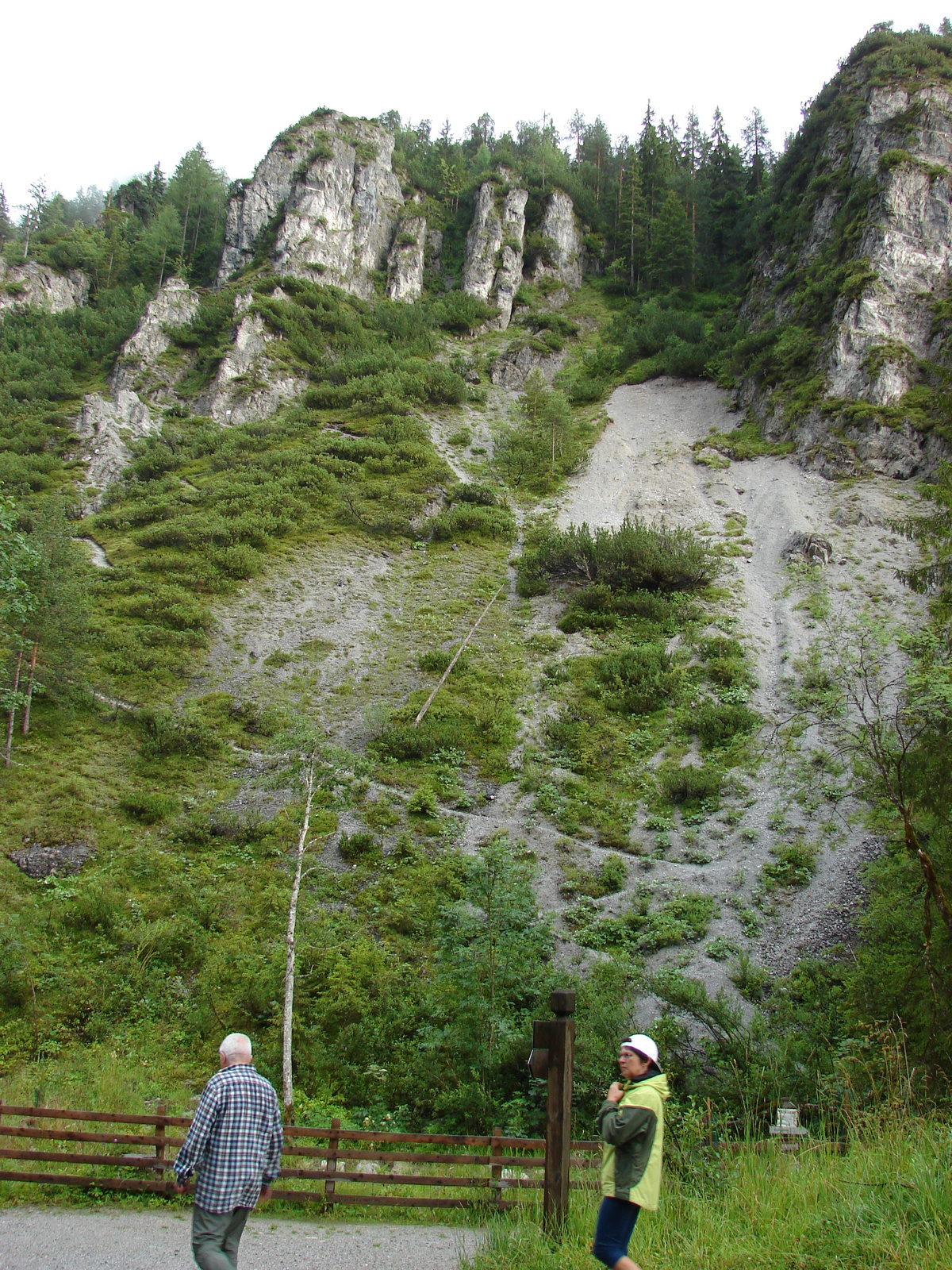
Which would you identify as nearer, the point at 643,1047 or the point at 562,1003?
the point at 643,1047

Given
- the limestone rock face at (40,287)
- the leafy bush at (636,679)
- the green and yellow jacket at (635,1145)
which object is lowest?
the green and yellow jacket at (635,1145)

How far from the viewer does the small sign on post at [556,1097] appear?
4.61m

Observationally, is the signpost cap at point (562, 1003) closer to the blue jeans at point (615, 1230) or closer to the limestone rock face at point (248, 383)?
the blue jeans at point (615, 1230)

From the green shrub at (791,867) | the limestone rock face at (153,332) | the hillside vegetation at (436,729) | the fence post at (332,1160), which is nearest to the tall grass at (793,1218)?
the hillside vegetation at (436,729)

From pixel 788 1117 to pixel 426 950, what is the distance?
9193 millimetres

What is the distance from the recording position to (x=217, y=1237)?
13.4 ft

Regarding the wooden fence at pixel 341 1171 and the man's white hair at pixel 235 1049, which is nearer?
the man's white hair at pixel 235 1049

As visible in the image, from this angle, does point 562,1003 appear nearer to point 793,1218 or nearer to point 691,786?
point 793,1218

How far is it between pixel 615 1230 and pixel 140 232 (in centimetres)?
8711

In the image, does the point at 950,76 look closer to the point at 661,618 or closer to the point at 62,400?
the point at 661,618

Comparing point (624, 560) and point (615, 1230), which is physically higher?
point (624, 560)

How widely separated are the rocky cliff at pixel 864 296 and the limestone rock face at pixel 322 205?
35.5 meters

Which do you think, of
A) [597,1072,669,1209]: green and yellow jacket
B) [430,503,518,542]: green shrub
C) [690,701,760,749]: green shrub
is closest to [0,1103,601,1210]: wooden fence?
[597,1072,669,1209]: green and yellow jacket

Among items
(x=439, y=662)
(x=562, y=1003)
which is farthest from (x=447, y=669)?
(x=562, y=1003)
